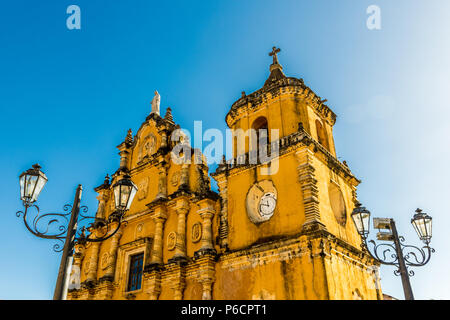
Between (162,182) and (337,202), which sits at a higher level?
(162,182)

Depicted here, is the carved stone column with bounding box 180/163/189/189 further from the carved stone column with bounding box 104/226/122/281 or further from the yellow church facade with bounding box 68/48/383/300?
the carved stone column with bounding box 104/226/122/281

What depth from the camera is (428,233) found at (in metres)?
8.38

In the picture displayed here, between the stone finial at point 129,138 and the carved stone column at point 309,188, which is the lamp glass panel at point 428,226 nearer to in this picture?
the carved stone column at point 309,188

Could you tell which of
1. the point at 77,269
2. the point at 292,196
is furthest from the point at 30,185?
the point at 77,269

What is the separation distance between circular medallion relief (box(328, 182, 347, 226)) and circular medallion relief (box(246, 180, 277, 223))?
7.37 ft

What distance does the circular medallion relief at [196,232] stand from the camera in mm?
14741

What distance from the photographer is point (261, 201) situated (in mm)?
13156

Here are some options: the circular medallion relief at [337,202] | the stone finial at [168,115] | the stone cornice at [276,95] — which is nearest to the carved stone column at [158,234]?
the stone cornice at [276,95]

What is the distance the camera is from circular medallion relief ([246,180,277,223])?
1282cm

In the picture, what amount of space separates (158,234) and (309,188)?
7172 mm

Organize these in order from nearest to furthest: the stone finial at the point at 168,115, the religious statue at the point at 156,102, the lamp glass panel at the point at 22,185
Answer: the lamp glass panel at the point at 22,185 → the stone finial at the point at 168,115 → the religious statue at the point at 156,102

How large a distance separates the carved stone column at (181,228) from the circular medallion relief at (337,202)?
5.92m

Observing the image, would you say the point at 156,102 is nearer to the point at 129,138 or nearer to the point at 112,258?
the point at 129,138
